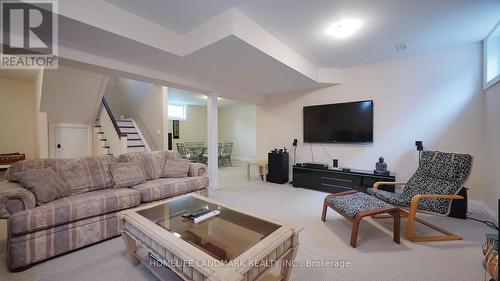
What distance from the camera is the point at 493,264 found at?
1149 millimetres

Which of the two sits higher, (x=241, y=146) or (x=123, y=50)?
(x=123, y=50)

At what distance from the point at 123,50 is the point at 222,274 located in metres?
2.81

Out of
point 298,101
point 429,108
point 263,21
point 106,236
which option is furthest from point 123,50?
point 429,108

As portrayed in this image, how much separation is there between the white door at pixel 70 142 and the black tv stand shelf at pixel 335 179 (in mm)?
5559

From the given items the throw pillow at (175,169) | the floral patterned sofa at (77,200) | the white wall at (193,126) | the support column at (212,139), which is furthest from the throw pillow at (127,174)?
the white wall at (193,126)

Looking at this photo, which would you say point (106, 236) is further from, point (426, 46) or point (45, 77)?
point (426, 46)

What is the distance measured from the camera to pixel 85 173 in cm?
247

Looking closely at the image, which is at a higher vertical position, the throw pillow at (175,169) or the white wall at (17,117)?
the white wall at (17,117)

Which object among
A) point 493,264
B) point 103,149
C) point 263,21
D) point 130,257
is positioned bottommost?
point 130,257

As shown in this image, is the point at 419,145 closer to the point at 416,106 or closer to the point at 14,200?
the point at 416,106

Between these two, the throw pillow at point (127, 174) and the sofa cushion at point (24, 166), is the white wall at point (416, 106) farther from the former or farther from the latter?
the sofa cushion at point (24, 166)

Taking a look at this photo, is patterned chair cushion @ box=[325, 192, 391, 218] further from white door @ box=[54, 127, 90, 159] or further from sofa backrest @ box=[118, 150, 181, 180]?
white door @ box=[54, 127, 90, 159]

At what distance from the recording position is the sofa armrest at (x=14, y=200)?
1.68 metres

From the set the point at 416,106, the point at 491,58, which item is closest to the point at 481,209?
the point at 416,106
